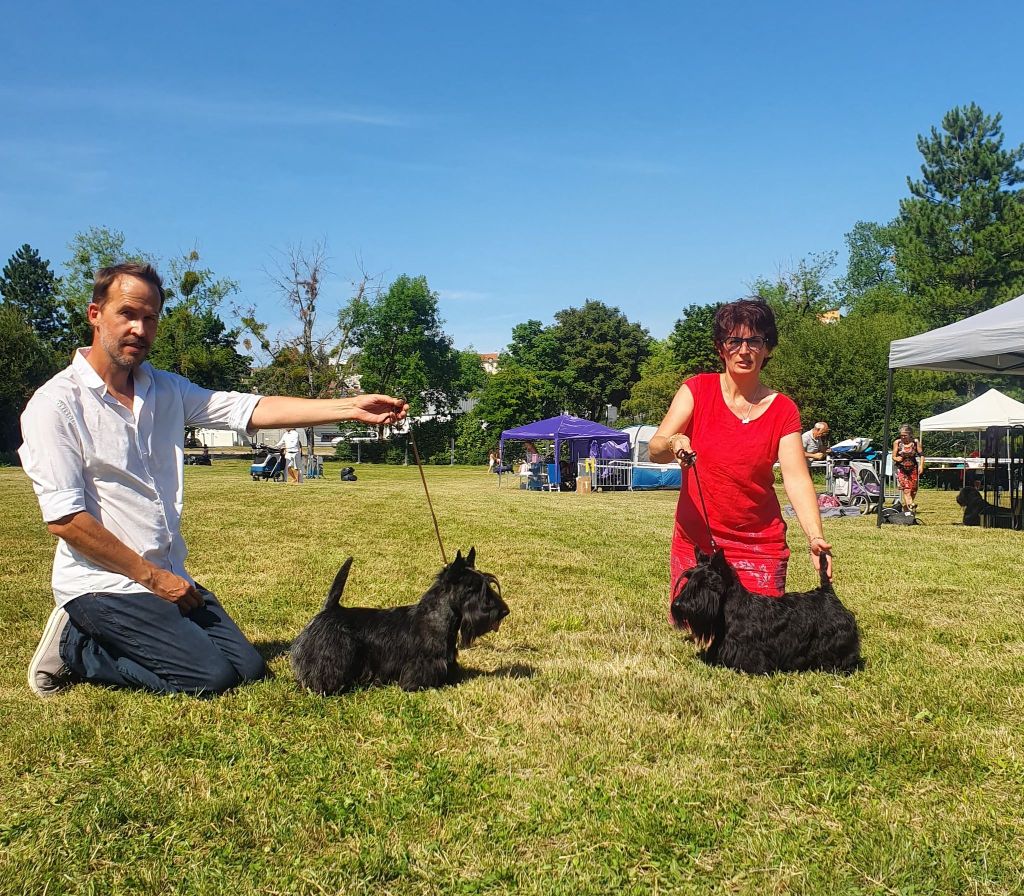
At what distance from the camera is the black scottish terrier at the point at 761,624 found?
14.4 feet

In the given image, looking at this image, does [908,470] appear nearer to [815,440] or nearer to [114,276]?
[815,440]

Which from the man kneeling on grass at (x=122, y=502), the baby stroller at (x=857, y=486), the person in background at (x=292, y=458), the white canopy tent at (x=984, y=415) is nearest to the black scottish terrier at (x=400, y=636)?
the man kneeling on grass at (x=122, y=502)

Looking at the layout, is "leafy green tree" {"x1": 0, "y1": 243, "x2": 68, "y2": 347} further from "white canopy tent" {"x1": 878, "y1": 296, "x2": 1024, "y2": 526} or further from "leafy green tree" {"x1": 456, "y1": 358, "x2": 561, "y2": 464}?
"white canopy tent" {"x1": 878, "y1": 296, "x2": 1024, "y2": 526}

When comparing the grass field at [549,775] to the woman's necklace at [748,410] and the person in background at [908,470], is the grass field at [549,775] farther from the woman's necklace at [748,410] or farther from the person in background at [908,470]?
the person in background at [908,470]

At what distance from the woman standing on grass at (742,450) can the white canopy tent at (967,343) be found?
28.8 feet

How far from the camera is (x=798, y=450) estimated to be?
474cm

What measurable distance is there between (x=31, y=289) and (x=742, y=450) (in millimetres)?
85818

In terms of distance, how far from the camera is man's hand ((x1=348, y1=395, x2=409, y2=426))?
3.89 m

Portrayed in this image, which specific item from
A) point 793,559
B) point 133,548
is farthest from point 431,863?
point 793,559

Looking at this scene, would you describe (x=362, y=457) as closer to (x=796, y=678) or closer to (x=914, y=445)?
(x=914, y=445)

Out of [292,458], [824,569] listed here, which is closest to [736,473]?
[824,569]

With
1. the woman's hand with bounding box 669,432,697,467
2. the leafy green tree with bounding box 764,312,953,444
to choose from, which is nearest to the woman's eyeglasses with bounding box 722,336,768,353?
the woman's hand with bounding box 669,432,697,467

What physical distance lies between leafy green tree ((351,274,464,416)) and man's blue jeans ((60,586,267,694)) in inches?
2179

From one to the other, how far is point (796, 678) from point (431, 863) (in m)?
2.56
